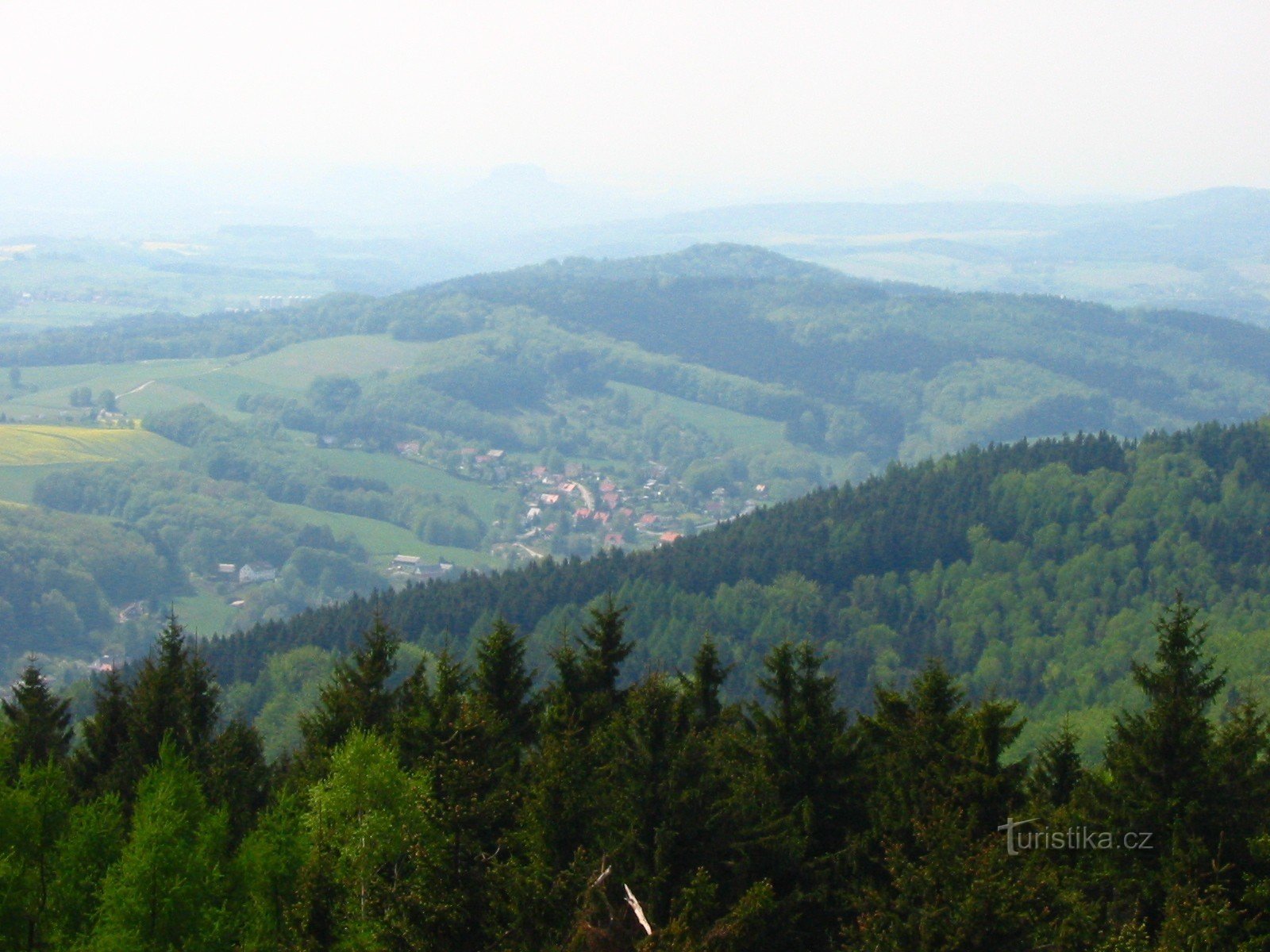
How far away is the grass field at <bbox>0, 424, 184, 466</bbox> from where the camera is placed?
13950cm

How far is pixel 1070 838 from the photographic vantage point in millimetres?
18750

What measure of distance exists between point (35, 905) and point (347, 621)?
62996 mm

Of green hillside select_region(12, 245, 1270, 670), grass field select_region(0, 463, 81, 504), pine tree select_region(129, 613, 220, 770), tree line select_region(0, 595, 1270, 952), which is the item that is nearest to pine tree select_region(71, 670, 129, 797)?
pine tree select_region(129, 613, 220, 770)

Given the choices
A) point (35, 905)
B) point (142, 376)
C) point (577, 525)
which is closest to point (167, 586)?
point (577, 525)

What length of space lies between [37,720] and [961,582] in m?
66.9

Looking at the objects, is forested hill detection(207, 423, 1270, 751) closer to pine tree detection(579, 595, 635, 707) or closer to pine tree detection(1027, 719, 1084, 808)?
pine tree detection(579, 595, 635, 707)

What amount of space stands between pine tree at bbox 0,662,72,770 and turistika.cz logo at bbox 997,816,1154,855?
66.9ft

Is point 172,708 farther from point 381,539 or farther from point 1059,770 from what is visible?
point 381,539

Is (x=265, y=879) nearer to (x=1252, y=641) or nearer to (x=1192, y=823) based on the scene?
(x=1192, y=823)

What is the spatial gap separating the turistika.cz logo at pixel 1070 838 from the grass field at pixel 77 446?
5252 inches

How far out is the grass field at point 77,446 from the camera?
139500 mm

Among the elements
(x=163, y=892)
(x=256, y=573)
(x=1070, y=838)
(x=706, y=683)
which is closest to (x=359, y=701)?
(x=706, y=683)

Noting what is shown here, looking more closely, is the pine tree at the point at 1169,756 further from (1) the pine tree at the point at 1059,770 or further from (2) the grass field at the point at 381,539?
(2) the grass field at the point at 381,539

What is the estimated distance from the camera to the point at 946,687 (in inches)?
893
